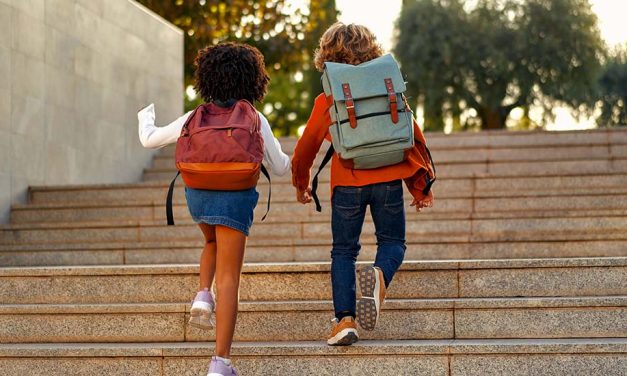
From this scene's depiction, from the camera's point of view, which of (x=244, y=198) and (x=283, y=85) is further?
(x=283, y=85)

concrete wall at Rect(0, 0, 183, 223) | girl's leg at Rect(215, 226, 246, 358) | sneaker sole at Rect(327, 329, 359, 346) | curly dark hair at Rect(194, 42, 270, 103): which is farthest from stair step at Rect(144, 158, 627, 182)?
girl's leg at Rect(215, 226, 246, 358)

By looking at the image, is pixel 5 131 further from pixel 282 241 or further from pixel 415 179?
pixel 415 179

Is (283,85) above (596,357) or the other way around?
above

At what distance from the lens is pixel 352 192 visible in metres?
6.22

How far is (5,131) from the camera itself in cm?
1031

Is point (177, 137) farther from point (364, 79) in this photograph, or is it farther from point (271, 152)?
point (364, 79)

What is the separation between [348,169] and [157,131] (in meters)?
1.00

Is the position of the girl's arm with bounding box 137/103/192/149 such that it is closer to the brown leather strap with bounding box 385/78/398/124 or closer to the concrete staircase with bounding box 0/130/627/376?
the brown leather strap with bounding box 385/78/398/124

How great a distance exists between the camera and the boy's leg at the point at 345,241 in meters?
6.20

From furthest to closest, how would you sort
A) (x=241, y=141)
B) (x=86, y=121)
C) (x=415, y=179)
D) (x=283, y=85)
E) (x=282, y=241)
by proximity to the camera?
(x=283, y=85) < (x=86, y=121) < (x=282, y=241) < (x=415, y=179) < (x=241, y=141)

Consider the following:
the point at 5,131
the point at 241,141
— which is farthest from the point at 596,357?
the point at 5,131

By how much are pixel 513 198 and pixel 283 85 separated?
1389 inches

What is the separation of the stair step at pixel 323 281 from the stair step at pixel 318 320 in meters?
0.28

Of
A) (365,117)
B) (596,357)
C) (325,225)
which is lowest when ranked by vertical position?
(596,357)
